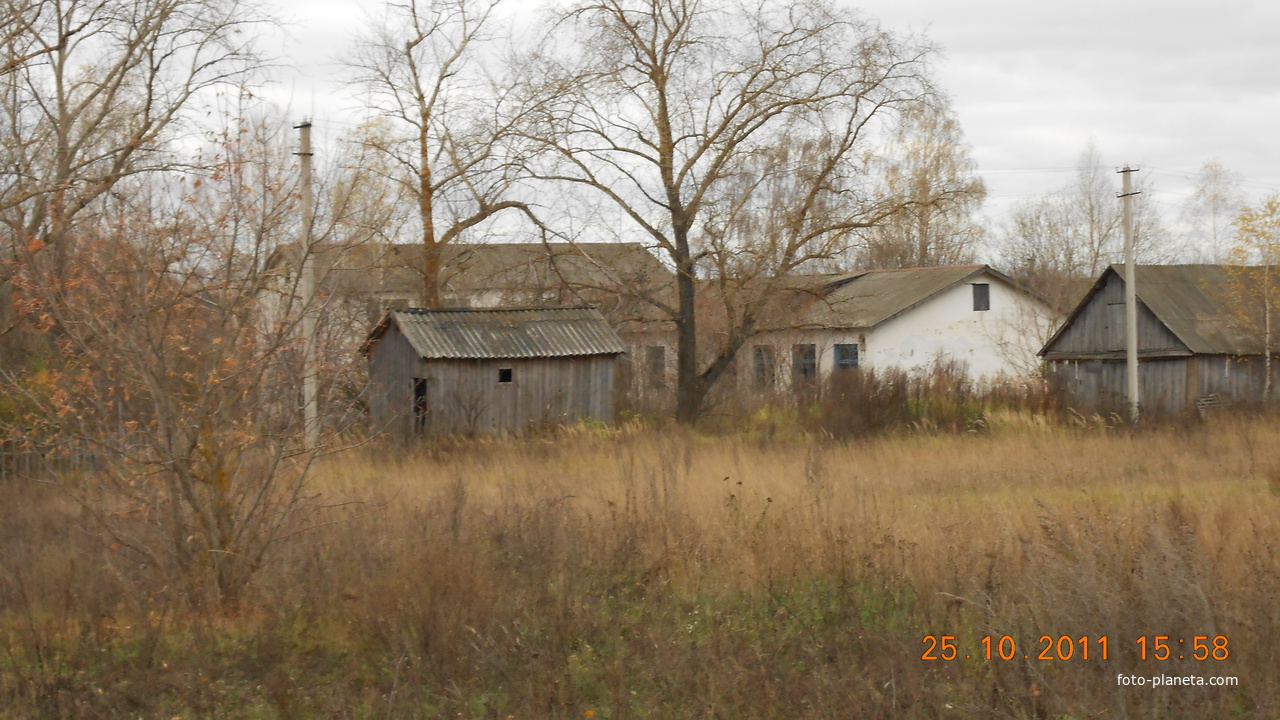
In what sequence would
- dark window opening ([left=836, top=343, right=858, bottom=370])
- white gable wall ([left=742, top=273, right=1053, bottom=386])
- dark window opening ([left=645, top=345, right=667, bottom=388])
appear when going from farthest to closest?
dark window opening ([left=836, top=343, right=858, bottom=370]) → white gable wall ([left=742, top=273, right=1053, bottom=386]) → dark window opening ([left=645, top=345, right=667, bottom=388])

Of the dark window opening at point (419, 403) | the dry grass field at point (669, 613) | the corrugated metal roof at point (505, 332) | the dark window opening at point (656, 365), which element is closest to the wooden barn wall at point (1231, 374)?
the dark window opening at point (656, 365)

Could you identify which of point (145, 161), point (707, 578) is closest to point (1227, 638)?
point (707, 578)

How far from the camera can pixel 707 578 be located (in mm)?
7387

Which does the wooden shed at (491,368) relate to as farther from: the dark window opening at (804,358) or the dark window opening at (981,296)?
the dark window opening at (981,296)

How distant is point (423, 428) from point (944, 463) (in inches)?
368

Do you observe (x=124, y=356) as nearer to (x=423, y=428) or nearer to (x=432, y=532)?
(x=432, y=532)

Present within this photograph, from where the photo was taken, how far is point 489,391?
19.4 meters

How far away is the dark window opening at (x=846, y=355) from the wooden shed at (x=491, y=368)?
1815 cm

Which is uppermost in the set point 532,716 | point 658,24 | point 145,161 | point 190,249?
point 658,24

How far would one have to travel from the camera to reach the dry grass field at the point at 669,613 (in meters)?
5.21

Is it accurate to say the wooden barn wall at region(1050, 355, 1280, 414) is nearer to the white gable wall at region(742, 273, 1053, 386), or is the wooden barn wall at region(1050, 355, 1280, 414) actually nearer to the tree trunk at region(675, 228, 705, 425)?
the white gable wall at region(742, 273, 1053, 386)

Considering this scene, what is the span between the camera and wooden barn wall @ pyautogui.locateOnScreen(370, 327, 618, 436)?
19031 millimetres

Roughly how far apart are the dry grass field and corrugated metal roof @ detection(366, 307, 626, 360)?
9.46m

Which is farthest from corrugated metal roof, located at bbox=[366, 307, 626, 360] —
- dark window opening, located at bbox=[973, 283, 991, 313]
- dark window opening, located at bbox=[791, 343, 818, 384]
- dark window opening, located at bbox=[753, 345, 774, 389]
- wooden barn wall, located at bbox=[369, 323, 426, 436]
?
dark window opening, located at bbox=[973, 283, 991, 313]
